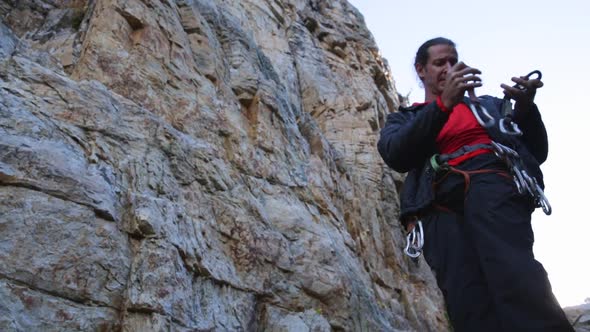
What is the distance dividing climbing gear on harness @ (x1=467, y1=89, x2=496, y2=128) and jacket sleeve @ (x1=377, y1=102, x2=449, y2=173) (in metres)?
0.36

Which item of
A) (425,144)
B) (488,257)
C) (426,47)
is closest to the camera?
(488,257)

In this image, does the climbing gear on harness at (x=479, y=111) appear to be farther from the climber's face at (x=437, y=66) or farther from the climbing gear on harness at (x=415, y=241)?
the climbing gear on harness at (x=415, y=241)

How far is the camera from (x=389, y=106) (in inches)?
768

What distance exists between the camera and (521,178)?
3.70m

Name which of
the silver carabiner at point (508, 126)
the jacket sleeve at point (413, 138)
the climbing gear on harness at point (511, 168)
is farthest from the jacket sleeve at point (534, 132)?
the jacket sleeve at point (413, 138)

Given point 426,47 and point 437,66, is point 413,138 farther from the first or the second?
point 426,47

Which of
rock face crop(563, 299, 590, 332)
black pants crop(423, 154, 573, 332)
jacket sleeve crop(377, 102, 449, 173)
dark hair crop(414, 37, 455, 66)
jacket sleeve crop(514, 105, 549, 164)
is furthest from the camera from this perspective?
rock face crop(563, 299, 590, 332)

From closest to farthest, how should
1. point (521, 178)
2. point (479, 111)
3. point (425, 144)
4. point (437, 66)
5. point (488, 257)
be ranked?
1. point (488, 257)
2. point (521, 178)
3. point (425, 144)
4. point (479, 111)
5. point (437, 66)

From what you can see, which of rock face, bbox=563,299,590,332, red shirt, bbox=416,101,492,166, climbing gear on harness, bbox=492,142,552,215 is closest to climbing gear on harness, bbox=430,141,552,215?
climbing gear on harness, bbox=492,142,552,215

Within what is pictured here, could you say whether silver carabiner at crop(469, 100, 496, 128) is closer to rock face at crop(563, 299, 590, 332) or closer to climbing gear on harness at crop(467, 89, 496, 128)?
→ climbing gear on harness at crop(467, 89, 496, 128)

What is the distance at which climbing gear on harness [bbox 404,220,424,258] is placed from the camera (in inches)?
160

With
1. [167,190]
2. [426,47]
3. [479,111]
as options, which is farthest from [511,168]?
[167,190]

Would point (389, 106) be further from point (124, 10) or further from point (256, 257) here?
point (256, 257)

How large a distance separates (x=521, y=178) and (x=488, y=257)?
616 millimetres
